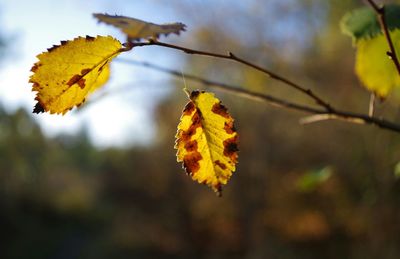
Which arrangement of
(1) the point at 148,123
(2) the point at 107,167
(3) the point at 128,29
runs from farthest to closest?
(2) the point at 107,167 → (1) the point at 148,123 → (3) the point at 128,29

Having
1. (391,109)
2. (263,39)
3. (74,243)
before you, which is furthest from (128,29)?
(74,243)

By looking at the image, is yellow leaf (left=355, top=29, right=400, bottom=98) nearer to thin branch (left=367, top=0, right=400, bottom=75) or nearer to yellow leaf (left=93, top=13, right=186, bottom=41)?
thin branch (left=367, top=0, right=400, bottom=75)

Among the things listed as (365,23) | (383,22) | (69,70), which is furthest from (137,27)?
(365,23)

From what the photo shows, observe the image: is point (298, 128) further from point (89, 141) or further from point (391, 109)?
point (89, 141)

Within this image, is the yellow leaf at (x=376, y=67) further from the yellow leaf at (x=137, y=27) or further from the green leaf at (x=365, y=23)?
the yellow leaf at (x=137, y=27)

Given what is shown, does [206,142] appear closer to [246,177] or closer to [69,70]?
[69,70]

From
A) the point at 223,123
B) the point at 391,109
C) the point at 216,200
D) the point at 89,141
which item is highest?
the point at 89,141

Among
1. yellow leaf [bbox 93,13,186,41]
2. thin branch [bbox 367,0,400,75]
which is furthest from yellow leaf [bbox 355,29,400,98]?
yellow leaf [bbox 93,13,186,41]
